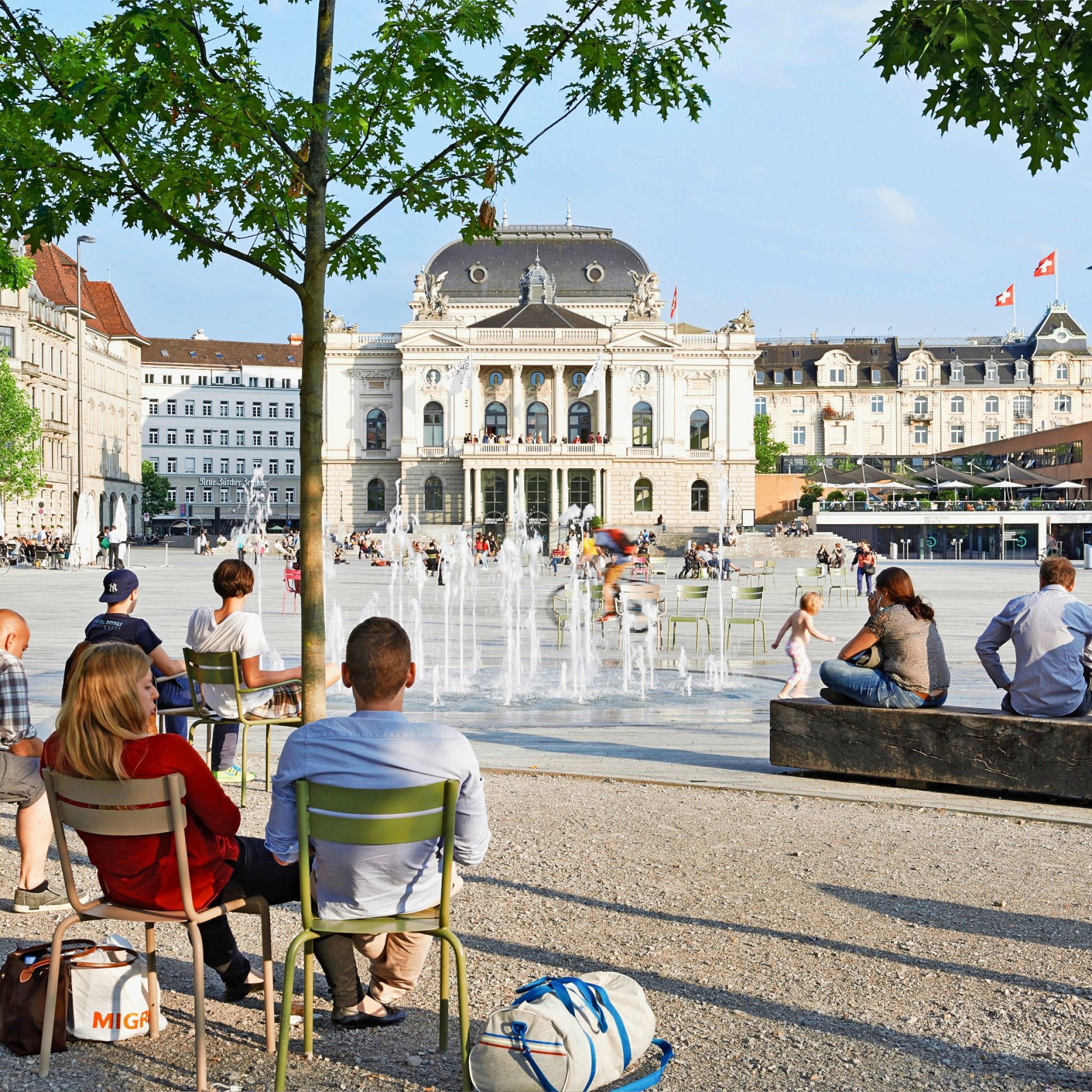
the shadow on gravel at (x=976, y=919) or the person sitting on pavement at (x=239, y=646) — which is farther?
the person sitting on pavement at (x=239, y=646)

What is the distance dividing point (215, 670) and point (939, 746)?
4.22 m

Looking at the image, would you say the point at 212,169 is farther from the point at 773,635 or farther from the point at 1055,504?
the point at 1055,504

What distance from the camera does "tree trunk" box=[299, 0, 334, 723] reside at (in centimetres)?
684

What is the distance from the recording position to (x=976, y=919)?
505 centimetres

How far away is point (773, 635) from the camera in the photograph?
18.8 metres

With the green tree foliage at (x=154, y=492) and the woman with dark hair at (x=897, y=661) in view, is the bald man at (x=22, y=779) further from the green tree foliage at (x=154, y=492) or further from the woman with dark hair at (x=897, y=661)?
the green tree foliage at (x=154, y=492)

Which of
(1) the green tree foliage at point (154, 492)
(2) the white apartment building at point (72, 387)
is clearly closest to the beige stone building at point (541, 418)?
(2) the white apartment building at point (72, 387)

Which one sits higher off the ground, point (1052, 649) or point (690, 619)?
point (1052, 649)

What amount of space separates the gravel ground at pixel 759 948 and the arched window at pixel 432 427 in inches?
2865

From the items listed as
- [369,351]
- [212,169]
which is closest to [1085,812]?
[212,169]

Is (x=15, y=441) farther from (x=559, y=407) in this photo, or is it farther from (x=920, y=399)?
(x=920, y=399)

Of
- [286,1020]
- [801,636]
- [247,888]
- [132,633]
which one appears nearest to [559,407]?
[801,636]

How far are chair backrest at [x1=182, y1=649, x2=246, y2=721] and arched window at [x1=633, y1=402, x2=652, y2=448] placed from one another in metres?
71.8

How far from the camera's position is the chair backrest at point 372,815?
3469 mm
